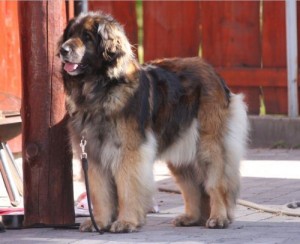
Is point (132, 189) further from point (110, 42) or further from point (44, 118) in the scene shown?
point (110, 42)

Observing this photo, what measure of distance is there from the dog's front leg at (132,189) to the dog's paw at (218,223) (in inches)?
20.7

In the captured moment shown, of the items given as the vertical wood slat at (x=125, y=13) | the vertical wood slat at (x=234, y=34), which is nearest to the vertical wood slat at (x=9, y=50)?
the vertical wood slat at (x=125, y=13)

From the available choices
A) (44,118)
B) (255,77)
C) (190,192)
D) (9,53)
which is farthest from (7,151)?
(255,77)

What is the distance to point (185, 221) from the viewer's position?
819 centimetres

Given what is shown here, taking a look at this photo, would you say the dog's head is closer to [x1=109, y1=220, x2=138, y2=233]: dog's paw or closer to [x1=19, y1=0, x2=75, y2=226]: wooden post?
[x1=19, y1=0, x2=75, y2=226]: wooden post

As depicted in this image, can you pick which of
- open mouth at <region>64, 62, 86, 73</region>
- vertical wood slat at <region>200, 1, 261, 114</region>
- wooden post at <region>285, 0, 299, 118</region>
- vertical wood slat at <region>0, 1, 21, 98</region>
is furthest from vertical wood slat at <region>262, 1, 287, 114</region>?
open mouth at <region>64, 62, 86, 73</region>

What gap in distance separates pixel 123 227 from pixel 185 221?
68 centimetres

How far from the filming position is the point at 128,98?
766 cm

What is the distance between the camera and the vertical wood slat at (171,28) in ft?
43.9

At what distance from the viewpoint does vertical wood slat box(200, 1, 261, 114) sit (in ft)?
42.9

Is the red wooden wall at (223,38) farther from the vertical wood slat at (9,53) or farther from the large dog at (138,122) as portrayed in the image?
the large dog at (138,122)

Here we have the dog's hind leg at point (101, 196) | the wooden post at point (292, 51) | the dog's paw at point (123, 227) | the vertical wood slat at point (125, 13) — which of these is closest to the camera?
the dog's paw at point (123, 227)

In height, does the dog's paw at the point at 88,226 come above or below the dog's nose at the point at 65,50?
below

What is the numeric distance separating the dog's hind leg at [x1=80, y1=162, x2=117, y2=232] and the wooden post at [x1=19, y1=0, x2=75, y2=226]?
1.03 ft
